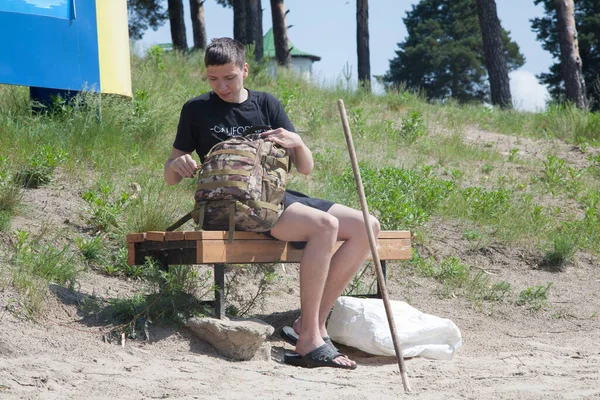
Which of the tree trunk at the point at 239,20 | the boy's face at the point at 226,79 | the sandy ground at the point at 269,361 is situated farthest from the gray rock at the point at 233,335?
the tree trunk at the point at 239,20

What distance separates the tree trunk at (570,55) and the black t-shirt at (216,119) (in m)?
11.0

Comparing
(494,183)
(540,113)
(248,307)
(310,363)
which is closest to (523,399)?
(310,363)

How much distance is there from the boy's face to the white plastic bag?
58.0 inches

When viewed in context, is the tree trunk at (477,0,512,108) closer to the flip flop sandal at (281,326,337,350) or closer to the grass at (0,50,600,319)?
the grass at (0,50,600,319)

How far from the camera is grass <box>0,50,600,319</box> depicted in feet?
19.1

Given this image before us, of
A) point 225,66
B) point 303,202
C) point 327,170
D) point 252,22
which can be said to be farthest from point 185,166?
point 252,22

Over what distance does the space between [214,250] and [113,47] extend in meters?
3.85

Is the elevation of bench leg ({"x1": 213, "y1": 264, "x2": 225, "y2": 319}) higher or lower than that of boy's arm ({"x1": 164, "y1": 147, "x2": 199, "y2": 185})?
lower

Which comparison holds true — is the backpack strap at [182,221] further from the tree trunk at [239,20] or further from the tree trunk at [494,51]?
the tree trunk at [239,20]

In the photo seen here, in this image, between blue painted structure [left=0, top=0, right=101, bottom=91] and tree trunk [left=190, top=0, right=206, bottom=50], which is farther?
tree trunk [left=190, top=0, right=206, bottom=50]

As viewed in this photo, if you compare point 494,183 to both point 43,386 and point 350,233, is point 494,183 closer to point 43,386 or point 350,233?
point 350,233

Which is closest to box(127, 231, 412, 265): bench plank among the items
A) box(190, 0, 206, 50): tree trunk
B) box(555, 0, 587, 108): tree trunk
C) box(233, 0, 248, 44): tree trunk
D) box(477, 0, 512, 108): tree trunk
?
box(477, 0, 512, 108): tree trunk

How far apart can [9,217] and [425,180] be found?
15.3ft

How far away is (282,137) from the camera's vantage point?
444 cm
